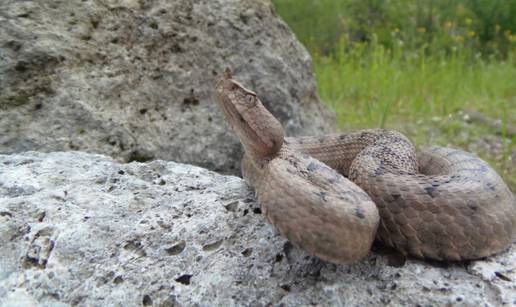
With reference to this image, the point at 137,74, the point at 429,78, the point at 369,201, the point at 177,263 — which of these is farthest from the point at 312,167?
the point at 429,78

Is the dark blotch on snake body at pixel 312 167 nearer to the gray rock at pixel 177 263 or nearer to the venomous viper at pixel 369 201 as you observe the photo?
the venomous viper at pixel 369 201

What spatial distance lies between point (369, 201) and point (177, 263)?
123cm

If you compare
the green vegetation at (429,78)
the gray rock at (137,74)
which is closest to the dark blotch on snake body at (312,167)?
the gray rock at (137,74)

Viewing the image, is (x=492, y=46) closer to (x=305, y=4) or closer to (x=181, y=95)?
(x=305, y=4)

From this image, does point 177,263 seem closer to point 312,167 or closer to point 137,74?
point 312,167

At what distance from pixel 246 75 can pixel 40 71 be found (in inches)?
89.5

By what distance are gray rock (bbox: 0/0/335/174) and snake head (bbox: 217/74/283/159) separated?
147 cm

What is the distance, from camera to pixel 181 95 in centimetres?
541

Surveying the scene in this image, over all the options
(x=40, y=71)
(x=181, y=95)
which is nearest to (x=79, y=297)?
A: (x=40, y=71)

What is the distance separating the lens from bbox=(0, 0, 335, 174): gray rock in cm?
456

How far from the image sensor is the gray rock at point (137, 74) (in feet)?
15.0

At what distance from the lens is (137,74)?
16.9 feet

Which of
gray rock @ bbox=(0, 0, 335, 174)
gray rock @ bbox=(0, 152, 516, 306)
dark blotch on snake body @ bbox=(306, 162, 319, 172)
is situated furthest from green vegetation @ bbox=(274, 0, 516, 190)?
gray rock @ bbox=(0, 152, 516, 306)

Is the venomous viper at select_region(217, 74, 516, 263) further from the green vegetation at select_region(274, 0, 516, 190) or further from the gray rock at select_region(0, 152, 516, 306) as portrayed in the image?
the green vegetation at select_region(274, 0, 516, 190)
